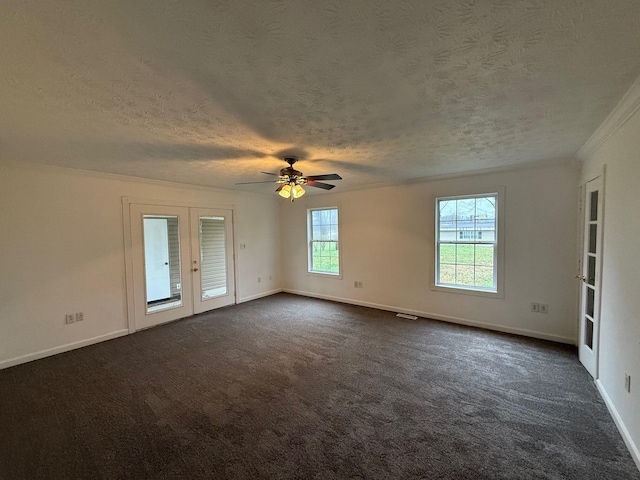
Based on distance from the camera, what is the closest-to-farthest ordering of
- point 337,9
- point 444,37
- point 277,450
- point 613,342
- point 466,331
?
point 337,9 < point 444,37 < point 277,450 < point 613,342 < point 466,331

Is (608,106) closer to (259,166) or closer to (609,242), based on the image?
(609,242)

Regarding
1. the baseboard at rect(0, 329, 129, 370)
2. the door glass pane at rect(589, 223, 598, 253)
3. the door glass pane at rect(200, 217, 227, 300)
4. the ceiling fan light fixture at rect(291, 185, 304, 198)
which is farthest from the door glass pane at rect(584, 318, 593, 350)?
the baseboard at rect(0, 329, 129, 370)

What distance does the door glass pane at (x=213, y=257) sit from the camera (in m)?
5.07

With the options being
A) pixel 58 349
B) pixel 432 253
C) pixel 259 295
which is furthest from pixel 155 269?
pixel 432 253

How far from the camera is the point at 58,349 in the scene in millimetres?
3486

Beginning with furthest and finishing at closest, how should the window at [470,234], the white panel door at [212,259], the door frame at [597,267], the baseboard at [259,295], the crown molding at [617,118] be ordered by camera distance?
1. the baseboard at [259,295]
2. the white panel door at [212,259]
3. the window at [470,234]
4. the door frame at [597,267]
5. the crown molding at [617,118]

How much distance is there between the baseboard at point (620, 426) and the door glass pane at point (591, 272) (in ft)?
3.18

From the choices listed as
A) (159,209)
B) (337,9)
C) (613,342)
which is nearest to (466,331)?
→ (613,342)

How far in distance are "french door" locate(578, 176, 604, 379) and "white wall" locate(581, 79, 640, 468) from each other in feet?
0.41

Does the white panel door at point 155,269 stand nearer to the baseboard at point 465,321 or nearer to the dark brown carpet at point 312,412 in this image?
the dark brown carpet at point 312,412

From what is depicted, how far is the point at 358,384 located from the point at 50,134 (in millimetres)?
3615

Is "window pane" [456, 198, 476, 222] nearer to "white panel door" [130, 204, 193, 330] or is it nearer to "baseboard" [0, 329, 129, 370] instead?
"white panel door" [130, 204, 193, 330]

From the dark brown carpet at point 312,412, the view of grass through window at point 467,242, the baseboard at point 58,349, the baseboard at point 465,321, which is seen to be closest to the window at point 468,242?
the view of grass through window at point 467,242

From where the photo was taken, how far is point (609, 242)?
2326mm
